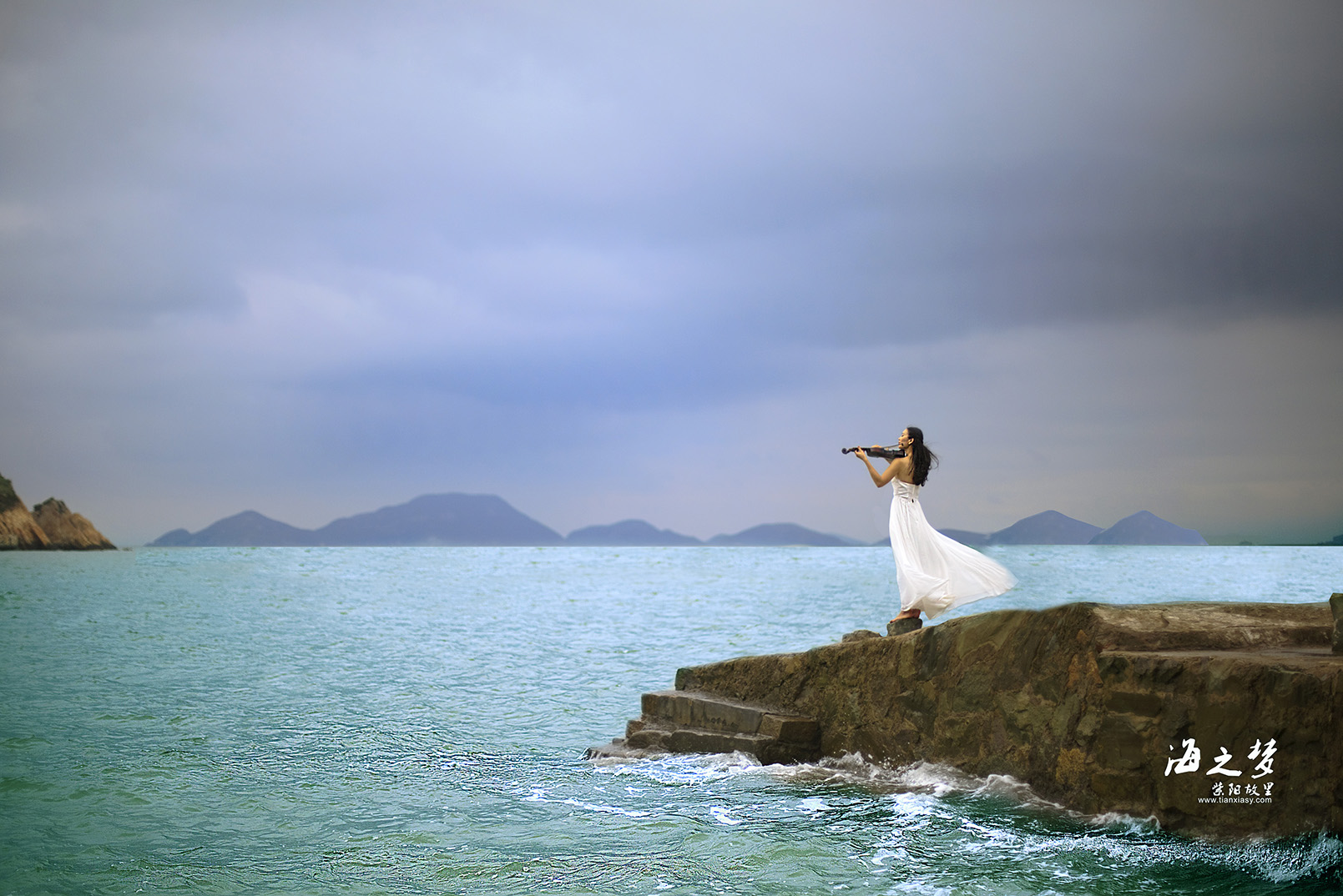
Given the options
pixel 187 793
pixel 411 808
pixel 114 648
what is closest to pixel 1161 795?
pixel 411 808

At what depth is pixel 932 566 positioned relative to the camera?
37.4ft

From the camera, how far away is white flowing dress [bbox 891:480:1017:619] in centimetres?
1120

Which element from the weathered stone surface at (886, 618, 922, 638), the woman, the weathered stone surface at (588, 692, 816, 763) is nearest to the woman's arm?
the woman

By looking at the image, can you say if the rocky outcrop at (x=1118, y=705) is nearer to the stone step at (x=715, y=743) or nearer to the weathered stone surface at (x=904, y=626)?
the stone step at (x=715, y=743)

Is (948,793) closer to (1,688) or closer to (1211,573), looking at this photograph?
(1,688)

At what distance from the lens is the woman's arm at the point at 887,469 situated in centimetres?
1165

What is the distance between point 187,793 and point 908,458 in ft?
31.0

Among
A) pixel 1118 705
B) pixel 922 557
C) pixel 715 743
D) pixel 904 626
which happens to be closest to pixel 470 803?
pixel 715 743

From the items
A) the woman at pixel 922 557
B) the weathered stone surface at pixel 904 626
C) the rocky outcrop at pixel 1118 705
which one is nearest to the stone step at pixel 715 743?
the rocky outcrop at pixel 1118 705

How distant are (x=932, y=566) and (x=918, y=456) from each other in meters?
1.38

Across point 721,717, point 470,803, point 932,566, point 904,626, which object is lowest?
Answer: point 470,803

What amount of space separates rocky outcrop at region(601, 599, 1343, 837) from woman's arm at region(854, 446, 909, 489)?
6.78 ft

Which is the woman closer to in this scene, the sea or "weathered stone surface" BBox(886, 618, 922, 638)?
"weathered stone surface" BBox(886, 618, 922, 638)

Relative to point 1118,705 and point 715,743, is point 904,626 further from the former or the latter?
point 1118,705
